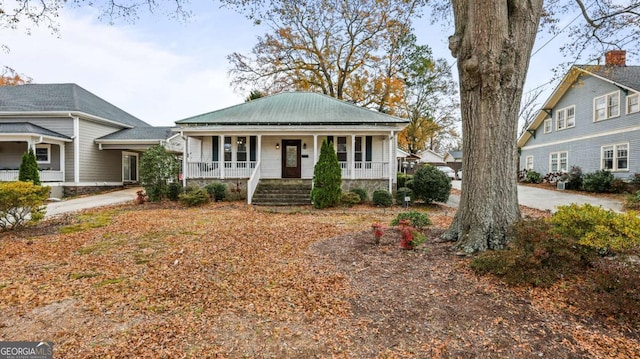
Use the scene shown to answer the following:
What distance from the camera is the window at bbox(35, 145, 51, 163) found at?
15945 mm

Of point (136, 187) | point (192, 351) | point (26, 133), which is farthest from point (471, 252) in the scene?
point (136, 187)

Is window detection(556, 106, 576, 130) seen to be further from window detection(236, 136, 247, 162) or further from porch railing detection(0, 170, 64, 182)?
porch railing detection(0, 170, 64, 182)

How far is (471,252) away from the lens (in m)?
4.59

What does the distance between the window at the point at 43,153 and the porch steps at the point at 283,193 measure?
1221 cm

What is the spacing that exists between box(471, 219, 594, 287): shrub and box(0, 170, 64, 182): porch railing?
1970 centimetres

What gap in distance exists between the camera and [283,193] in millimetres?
12891

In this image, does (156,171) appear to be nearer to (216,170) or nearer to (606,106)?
(216,170)

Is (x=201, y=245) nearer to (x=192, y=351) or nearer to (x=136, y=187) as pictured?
(x=192, y=351)

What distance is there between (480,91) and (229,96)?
23619 mm

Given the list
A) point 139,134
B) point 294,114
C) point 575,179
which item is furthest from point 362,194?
point 139,134

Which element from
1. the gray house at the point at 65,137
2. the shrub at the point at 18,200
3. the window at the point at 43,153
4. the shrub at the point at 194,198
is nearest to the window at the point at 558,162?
the shrub at the point at 194,198

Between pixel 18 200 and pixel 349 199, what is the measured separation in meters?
9.52

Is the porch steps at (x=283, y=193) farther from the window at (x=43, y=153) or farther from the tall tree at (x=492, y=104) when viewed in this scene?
the window at (x=43, y=153)

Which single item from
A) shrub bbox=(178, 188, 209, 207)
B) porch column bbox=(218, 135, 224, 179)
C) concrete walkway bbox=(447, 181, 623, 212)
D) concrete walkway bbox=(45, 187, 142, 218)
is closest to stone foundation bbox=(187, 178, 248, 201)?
porch column bbox=(218, 135, 224, 179)
